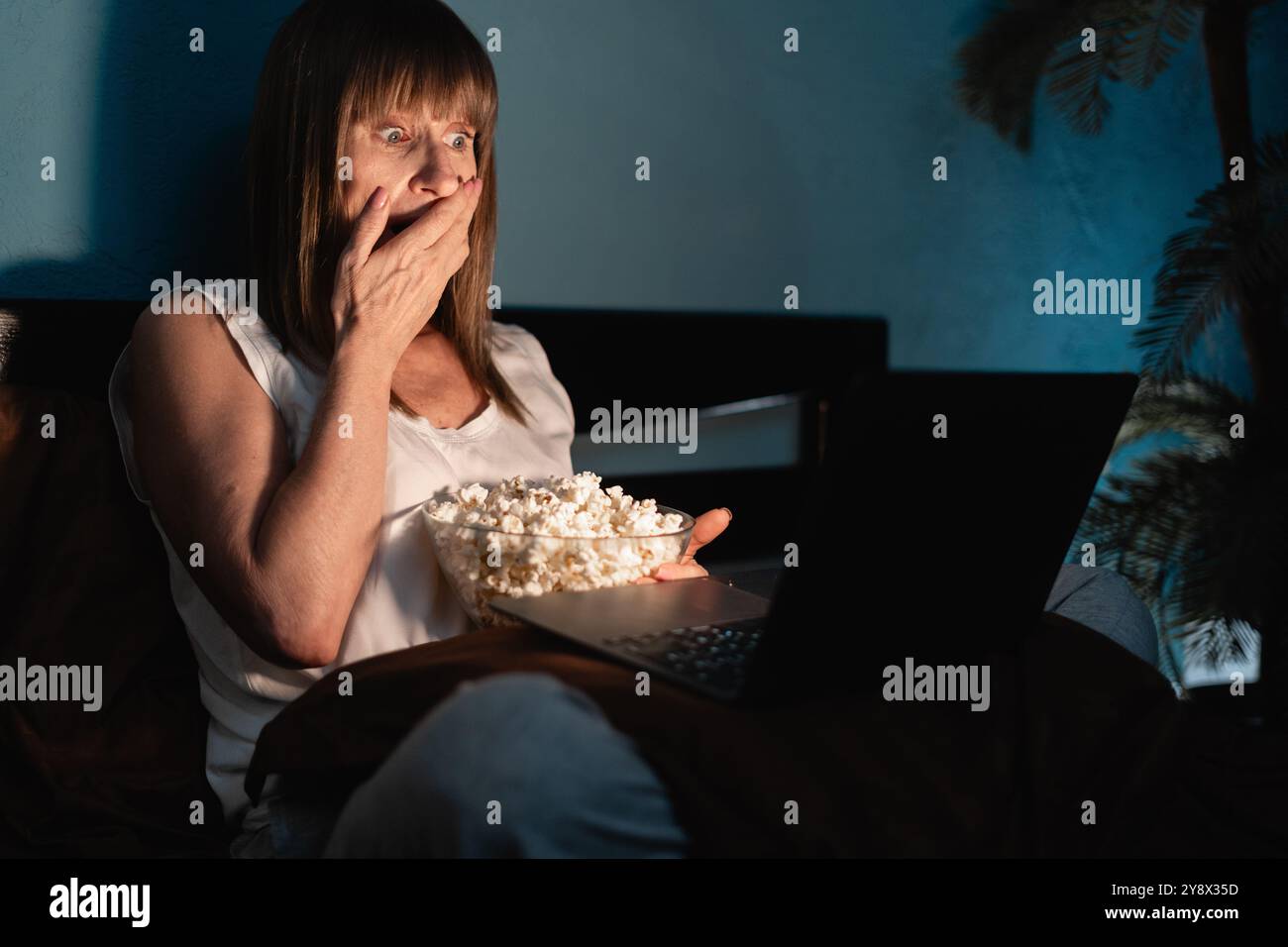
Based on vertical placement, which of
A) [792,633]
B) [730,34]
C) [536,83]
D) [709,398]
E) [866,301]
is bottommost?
[792,633]

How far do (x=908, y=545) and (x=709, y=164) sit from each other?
1.25 meters

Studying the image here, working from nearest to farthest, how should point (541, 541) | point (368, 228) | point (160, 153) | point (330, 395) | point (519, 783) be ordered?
1. point (519, 783)
2. point (541, 541)
3. point (330, 395)
4. point (368, 228)
5. point (160, 153)

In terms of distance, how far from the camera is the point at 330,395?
1060 millimetres

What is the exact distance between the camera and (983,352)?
2.12m

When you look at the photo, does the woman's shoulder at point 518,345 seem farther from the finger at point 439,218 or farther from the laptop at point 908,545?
the laptop at point 908,545

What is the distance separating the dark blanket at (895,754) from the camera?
0.66m

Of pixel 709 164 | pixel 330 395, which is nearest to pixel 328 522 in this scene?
pixel 330 395

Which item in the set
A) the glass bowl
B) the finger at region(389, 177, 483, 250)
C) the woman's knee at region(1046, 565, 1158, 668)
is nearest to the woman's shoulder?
the finger at region(389, 177, 483, 250)

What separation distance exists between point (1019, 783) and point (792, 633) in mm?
206

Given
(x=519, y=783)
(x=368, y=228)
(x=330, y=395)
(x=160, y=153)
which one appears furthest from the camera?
(x=160, y=153)

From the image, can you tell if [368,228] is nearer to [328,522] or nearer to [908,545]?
[328,522]

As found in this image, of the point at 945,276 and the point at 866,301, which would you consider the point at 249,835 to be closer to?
the point at 866,301

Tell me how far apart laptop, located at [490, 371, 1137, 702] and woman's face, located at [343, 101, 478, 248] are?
0.57 m
